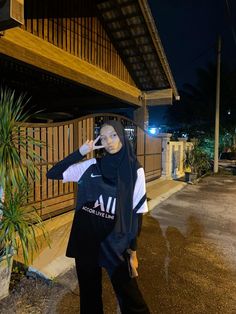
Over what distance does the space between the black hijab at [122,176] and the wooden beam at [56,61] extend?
3.61m

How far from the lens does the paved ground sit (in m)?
2.98

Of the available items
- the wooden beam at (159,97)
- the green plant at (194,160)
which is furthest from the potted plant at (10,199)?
the green plant at (194,160)

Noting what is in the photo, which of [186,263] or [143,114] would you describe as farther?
[143,114]

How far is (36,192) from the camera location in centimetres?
511

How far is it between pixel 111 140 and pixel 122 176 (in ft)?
0.97

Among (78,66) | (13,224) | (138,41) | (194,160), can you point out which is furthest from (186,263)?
(194,160)

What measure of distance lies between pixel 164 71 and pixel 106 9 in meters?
2.66

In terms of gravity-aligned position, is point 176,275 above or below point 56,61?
below

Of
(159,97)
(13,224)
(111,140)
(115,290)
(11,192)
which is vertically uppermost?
Answer: (159,97)

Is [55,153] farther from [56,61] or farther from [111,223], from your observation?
[111,223]

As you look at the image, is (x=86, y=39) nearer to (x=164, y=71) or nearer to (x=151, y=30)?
(x=151, y=30)

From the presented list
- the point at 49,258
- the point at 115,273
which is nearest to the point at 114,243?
the point at 115,273

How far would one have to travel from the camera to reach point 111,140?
87.5 inches

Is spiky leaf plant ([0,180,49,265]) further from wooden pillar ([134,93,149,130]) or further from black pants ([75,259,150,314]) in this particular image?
wooden pillar ([134,93,149,130])
